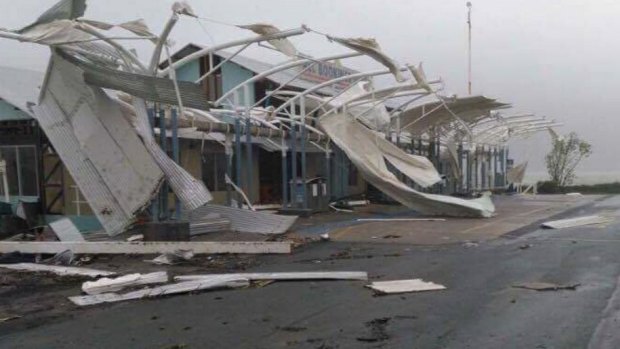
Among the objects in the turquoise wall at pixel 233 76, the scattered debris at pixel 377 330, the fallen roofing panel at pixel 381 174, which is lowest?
the scattered debris at pixel 377 330

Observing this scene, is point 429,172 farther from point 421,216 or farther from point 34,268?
point 34,268

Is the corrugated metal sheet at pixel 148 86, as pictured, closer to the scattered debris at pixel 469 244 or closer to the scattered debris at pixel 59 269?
the scattered debris at pixel 59 269

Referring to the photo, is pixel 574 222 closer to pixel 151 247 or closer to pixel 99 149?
pixel 151 247

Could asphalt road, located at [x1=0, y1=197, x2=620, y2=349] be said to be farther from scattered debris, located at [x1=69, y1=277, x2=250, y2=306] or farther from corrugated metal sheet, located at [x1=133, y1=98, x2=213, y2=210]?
corrugated metal sheet, located at [x1=133, y1=98, x2=213, y2=210]

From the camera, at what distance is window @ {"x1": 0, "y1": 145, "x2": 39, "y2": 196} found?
1964cm

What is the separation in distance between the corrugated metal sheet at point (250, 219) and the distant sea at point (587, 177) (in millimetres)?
34812

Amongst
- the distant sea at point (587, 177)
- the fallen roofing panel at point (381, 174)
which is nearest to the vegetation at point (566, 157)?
the distant sea at point (587, 177)

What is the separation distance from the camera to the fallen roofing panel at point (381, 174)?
66.5ft

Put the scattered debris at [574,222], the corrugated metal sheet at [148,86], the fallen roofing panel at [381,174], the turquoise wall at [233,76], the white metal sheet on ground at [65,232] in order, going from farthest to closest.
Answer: the turquoise wall at [233,76] < the fallen roofing panel at [381,174] < the scattered debris at [574,222] < the white metal sheet on ground at [65,232] < the corrugated metal sheet at [148,86]

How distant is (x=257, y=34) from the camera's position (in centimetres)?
1468

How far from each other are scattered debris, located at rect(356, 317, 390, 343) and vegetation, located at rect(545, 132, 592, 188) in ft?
141

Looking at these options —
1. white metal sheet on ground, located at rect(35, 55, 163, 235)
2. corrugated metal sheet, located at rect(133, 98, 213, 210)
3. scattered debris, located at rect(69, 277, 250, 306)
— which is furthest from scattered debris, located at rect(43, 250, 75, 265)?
scattered debris, located at rect(69, 277, 250, 306)

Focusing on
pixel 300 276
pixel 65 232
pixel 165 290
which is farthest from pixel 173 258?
pixel 65 232

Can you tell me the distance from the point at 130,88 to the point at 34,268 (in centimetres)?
410
